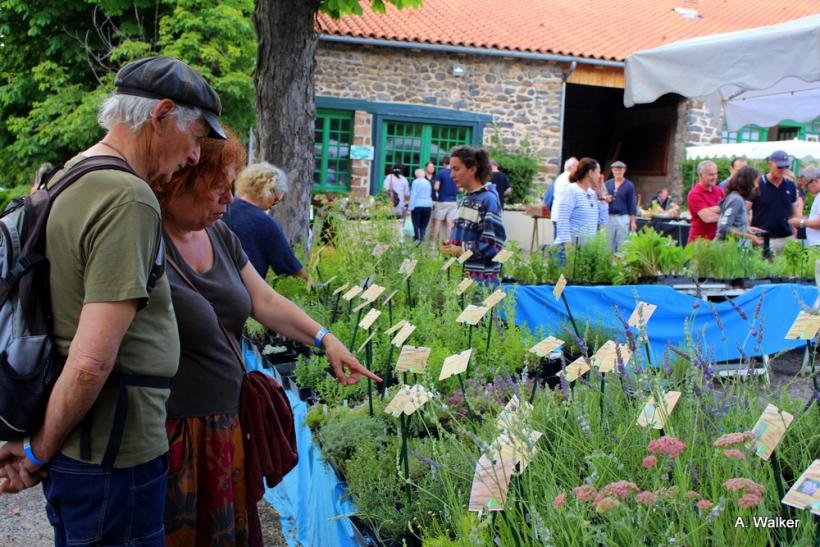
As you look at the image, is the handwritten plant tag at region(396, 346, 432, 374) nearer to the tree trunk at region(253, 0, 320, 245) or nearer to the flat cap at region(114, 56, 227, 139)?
the flat cap at region(114, 56, 227, 139)

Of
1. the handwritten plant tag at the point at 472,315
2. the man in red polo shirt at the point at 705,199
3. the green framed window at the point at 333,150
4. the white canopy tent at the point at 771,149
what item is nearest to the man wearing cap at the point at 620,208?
the man in red polo shirt at the point at 705,199

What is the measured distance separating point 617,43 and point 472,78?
12.8 ft

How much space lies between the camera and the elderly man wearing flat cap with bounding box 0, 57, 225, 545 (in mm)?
1517

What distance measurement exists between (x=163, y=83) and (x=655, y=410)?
1425mm

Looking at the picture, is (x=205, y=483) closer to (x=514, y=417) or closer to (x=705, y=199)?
(x=514, y=417)

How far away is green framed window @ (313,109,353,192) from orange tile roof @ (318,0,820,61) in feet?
5.68

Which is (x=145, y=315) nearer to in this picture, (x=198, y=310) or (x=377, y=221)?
(x=198, y=310)

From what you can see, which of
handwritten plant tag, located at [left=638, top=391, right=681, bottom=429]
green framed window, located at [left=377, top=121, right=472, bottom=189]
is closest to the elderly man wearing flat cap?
handwritten plant tag, located at [left=638, top=391, right=681, bottom=429]

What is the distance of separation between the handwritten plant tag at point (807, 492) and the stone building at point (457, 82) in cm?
1430

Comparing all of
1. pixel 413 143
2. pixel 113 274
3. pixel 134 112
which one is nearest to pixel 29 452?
pixel 113 274

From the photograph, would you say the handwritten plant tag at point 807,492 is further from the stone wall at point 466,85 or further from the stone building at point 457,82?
the stone wall at point 466,85

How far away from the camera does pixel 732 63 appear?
20.4ft

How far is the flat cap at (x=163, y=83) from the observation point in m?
1.68

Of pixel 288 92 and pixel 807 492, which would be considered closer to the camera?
pixel 807 492
